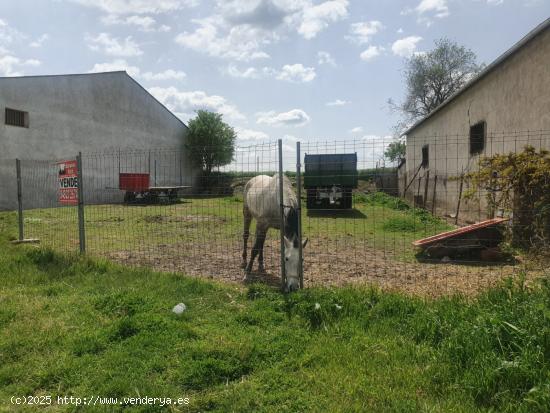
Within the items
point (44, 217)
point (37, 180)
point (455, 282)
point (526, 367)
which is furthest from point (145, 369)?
point (37, 180)

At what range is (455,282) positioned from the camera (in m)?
5.51

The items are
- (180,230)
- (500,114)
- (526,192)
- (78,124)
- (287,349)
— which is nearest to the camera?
(287,349)

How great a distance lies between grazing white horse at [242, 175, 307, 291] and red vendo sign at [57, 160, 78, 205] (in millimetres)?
3305

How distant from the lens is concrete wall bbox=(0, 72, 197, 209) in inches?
691

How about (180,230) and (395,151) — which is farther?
(180,230)

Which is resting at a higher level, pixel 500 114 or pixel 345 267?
pixel 500 114

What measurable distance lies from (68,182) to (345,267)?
18.5 ft

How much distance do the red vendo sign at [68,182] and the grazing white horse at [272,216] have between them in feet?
10.8

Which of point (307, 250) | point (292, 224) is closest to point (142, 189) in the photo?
point (307, 250)

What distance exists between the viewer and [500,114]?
32.3 ft

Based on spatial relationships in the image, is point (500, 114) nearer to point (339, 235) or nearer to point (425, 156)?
point (339, 235)

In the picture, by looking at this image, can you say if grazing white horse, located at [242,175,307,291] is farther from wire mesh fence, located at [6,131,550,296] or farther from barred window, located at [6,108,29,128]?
barred window, located at [6,108,29,128]

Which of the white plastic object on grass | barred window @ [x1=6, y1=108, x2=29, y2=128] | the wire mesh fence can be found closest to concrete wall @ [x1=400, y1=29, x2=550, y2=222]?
the wire mesh fence

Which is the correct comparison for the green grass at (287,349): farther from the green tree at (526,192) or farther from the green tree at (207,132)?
the green tree at (207,132)
